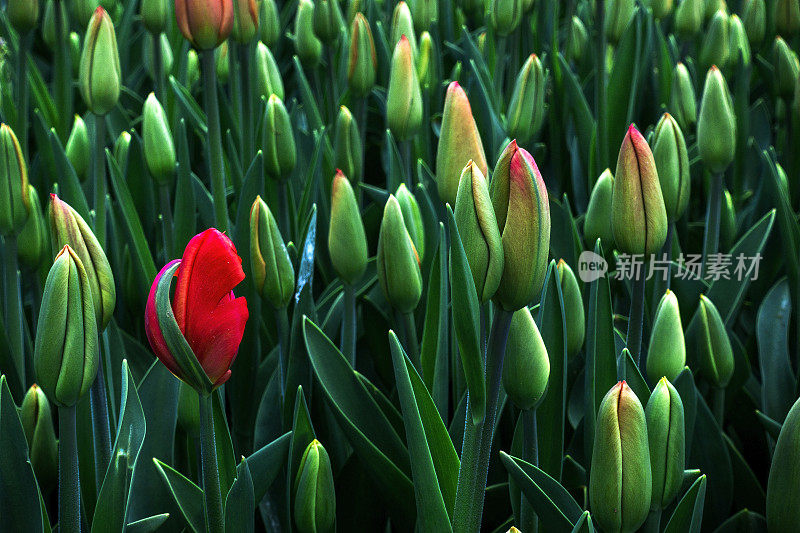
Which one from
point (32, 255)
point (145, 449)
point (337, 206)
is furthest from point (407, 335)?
point (32, 255)

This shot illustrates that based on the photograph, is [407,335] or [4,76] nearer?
[407,335]

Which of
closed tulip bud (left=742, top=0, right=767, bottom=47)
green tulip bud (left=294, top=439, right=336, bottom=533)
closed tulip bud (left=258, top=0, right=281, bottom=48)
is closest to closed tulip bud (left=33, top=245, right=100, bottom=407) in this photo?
green tulip bud (left=294, top=439, right=336, bottom=533)

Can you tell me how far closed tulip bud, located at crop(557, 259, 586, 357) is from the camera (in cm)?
79

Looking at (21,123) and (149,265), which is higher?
(21,123)

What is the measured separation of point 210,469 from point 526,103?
0.71 metres

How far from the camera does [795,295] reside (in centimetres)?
100

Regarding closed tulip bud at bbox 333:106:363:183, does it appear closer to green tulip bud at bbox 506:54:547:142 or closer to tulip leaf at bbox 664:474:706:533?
green tulip bud at bbox 506:54:547:142

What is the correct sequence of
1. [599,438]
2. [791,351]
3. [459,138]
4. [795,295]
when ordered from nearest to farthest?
[599,438], [459,138], [795,295], [791,351]

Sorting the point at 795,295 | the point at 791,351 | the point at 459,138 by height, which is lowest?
the point at 791,351

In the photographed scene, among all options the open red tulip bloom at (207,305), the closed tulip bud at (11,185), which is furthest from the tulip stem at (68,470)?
the closed tulip bud at (11,185)

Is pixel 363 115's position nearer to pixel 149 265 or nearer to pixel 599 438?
pixel 149 265

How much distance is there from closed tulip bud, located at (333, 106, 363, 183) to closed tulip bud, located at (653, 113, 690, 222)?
425 millimetres

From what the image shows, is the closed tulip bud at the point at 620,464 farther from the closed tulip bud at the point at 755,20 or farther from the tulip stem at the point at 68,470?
the closed tulip bud at the point at 755,20

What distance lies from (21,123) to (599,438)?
954mm
